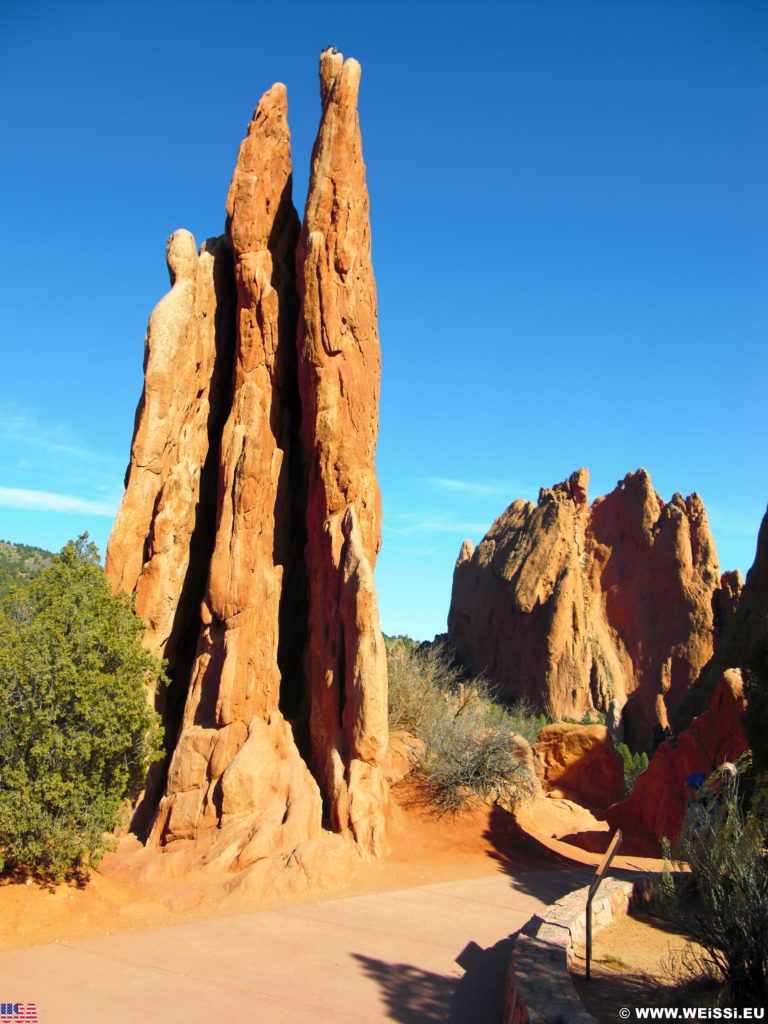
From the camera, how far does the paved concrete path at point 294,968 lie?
25.1ft

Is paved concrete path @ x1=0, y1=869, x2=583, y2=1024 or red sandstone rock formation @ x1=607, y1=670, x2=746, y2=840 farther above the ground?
red sandstone rock formation @ x1=607, y1=670, x2=746, y2=840

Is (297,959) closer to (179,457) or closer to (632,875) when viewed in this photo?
(632,875)

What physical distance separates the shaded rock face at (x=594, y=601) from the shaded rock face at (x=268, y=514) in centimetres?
3746

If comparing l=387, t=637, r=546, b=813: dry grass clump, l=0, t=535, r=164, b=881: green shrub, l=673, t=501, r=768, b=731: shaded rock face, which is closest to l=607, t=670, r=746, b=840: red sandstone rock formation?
l=387, t=637, r=546, b=813: dry grass clump

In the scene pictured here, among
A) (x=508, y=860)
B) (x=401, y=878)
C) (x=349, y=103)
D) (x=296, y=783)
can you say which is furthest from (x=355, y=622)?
(x=349, y=103)

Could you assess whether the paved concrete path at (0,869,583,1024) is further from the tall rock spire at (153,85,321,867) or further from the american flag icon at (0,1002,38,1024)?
the tall rock spire at (153,85,321,867)

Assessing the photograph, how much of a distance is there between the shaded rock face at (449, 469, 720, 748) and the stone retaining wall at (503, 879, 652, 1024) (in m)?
41.4

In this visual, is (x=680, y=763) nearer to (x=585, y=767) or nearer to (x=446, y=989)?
(x=585, y=767)

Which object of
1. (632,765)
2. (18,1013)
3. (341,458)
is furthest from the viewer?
(632,765)

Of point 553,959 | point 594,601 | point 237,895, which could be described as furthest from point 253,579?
point 594,601

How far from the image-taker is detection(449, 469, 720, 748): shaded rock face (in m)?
51.7

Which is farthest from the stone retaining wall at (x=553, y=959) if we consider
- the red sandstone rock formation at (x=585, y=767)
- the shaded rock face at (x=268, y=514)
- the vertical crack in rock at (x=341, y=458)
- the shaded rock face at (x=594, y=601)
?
the shaded rock face at (x=594, y=601)

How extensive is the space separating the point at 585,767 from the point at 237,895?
2019 cm

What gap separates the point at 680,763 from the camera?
19781 mm
